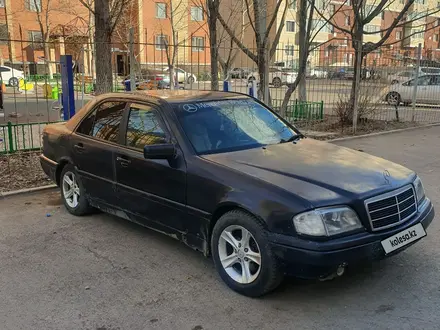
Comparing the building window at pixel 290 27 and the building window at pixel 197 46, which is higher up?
the building window at pixel 290 27

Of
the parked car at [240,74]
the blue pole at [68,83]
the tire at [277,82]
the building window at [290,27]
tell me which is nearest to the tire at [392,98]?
the tire at [277,82]

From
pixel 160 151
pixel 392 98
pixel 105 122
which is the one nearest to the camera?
pixel 160 151

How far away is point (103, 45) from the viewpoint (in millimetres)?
8734

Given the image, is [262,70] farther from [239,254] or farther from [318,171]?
[239,254]

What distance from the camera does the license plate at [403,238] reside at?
10.9ft

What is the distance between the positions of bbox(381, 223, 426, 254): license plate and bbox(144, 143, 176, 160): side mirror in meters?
1.86

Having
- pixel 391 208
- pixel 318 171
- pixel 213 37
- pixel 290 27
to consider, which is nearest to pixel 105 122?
pixel 318 171

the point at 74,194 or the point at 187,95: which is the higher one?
the point at 187,95

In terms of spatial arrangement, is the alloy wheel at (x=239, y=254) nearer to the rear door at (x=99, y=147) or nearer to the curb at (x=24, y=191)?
the rear door at (x=99, y=147)

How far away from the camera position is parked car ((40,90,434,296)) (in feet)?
10.5

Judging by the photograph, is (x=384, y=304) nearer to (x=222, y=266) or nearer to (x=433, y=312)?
(x=433, y=312)

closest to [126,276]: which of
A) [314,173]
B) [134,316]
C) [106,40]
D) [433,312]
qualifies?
[134,316]

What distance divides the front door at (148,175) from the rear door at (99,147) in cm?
16

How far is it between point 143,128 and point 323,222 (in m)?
2.13
